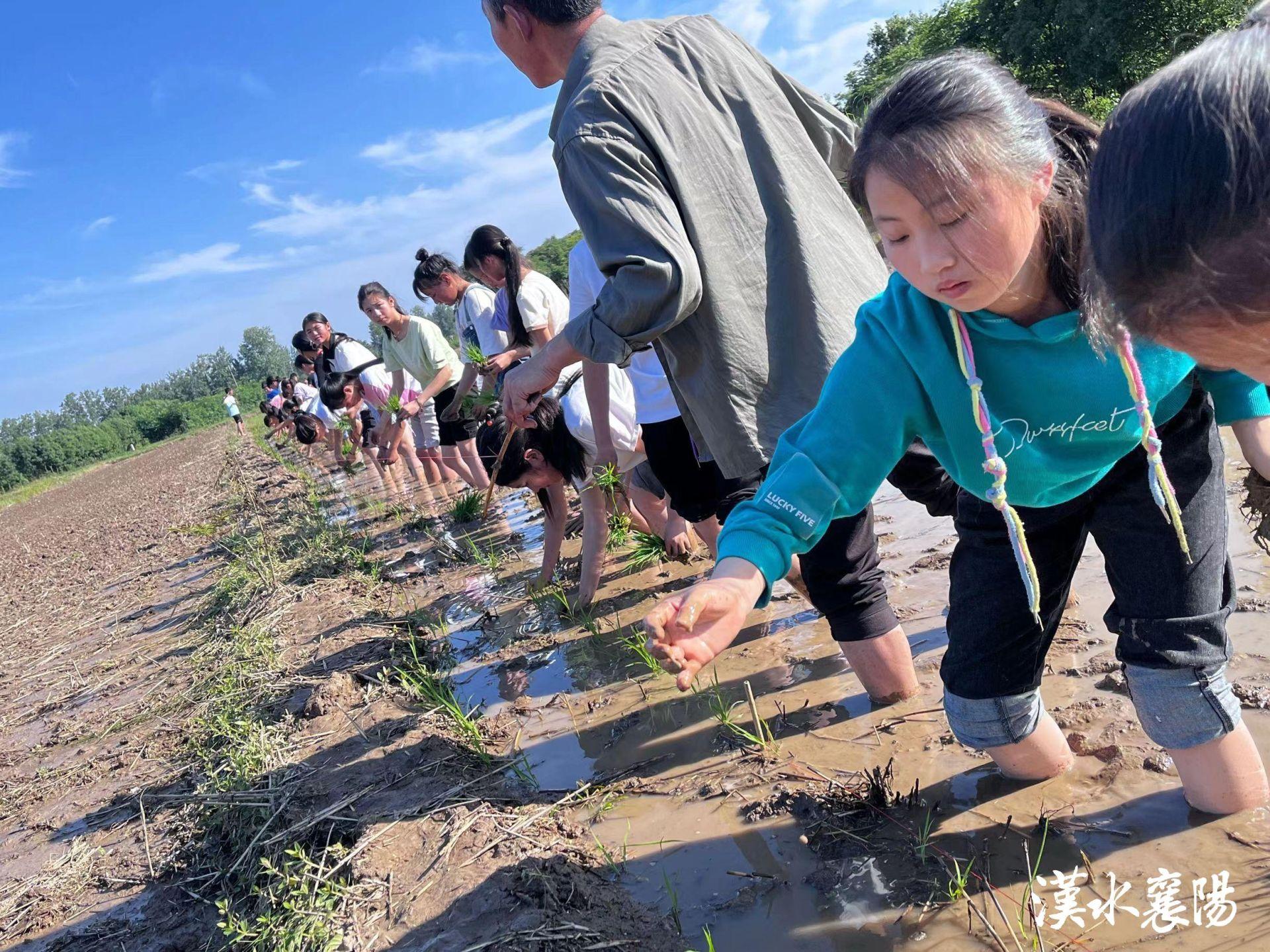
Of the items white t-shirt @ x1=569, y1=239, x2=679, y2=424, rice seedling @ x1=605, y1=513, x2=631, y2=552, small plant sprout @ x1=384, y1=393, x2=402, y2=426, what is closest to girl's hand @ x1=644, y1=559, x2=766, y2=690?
white t-shirt @ x1=569, y1=239, x2=679, y2=424

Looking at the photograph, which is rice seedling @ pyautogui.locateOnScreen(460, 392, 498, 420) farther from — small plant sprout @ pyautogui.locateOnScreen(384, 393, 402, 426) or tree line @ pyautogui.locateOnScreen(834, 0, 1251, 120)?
tree line @ pyautogui.locateOnScreen(834, 0, 1251, 120)

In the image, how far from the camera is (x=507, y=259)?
180 inches

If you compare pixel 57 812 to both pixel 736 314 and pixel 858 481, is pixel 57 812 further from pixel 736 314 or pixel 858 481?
pixel 858 481

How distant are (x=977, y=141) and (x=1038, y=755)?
129 cm

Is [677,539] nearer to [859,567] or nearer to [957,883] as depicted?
[859,567]

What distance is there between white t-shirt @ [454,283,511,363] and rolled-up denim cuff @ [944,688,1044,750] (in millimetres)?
3736

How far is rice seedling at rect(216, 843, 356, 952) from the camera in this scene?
1.97 metres

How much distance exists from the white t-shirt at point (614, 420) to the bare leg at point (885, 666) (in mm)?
1686

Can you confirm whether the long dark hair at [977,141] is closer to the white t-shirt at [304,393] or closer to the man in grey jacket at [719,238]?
the man in grey jacket at [719,238]

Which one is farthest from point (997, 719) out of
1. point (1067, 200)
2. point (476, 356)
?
point (476, 356)

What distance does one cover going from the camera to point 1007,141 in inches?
53.6

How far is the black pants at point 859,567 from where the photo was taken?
2.29 metres

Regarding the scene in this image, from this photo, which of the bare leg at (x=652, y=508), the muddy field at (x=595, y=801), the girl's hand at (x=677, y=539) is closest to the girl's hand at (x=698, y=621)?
the muddy field at (x=595, y=801)

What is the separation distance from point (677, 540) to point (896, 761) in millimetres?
2087
